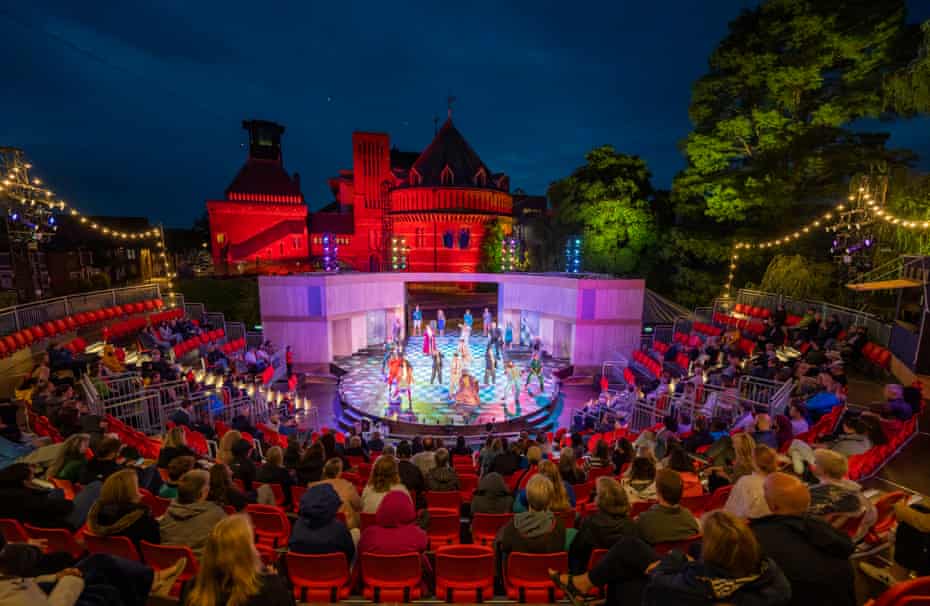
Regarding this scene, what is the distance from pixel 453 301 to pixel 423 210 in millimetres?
8982

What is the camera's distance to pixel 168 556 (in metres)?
3.45

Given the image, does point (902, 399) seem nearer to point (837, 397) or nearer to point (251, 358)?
point (837, 397)

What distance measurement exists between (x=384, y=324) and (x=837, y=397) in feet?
62.1

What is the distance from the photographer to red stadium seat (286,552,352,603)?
3592mm

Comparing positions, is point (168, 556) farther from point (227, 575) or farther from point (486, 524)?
point (486, 524)

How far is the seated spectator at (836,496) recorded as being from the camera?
3496 millimetres

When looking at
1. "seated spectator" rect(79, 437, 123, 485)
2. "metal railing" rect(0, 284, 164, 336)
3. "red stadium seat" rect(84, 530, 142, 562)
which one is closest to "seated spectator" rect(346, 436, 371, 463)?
"seated spectator" rect(79, 437, 123, 485)

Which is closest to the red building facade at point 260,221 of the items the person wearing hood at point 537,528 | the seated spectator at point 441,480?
the seated spectator at point 441,480

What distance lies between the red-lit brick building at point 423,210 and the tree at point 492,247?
48 cm

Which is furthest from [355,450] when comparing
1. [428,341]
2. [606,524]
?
[428,341]

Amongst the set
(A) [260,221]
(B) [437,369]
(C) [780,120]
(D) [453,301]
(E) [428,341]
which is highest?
(C) [780,120]

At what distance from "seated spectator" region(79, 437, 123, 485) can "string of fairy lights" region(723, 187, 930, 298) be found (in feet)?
64.2

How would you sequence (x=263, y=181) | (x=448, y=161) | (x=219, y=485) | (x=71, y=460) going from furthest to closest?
1. (x=263, y=181)
2. (x=448, y=161)
3. (x=71, y=460)
4. (x=219, y=485)

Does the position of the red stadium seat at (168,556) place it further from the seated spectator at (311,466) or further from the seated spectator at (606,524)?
the seated spectator at (606,524)
